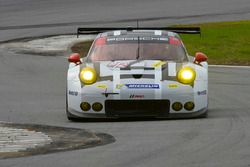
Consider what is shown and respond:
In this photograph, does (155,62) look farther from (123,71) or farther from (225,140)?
(225,140)

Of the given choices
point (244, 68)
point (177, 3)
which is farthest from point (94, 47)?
point (177, 3)

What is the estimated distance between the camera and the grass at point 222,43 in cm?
2242

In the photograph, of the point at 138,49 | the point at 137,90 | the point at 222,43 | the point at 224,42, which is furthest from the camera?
the point at 224,42

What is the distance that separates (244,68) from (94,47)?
6.85 m

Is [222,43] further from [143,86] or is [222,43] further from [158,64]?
[143,86]

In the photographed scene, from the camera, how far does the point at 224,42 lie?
25000mm

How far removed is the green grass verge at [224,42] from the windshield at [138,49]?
756 cm

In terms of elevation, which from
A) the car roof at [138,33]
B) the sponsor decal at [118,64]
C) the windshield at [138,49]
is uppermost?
the car roof at [138,33]

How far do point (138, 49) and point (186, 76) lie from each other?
51.4 inches

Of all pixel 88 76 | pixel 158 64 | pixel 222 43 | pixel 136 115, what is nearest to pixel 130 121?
pixel 136 115

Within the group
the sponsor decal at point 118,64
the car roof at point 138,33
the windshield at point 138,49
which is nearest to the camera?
the sponsor decal at point 118,64

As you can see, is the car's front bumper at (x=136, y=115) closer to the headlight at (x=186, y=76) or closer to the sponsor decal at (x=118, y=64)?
the headlight at (x=186, y=76)

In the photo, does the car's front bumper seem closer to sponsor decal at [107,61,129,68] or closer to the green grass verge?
sponsor decal at [107,61,129,68]

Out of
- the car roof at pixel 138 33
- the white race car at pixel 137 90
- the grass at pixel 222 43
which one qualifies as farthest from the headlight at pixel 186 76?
the grass at pixel 222 43
